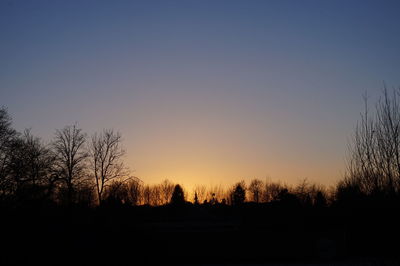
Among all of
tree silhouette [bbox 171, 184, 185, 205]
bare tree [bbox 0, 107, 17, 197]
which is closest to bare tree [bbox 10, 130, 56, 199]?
bare tree [bbox 0, 107, 17, 197]

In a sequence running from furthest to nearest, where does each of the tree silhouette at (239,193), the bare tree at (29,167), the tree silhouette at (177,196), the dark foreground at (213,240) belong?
the tree silhouette at (177,196) < the tree silhouette at (239,193) < the bare tree at (29,167) < the dark foreground at (213,240)

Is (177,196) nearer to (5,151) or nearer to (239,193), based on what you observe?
(239,193)

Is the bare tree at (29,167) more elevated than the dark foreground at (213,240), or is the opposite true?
the bare tree at (29,167)

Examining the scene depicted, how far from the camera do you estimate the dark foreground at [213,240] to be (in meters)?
17.2

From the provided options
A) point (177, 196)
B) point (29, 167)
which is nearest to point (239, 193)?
point (177, 196)

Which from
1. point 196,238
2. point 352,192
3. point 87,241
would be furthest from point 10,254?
point 352,192

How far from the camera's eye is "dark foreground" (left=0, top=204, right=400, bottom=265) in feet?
56.4

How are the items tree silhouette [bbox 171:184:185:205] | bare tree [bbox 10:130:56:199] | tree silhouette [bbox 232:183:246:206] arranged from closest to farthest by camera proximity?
1. bare tree [bbox 10:130:56:199]
2. tree silhouette [bbox 232:183:246:206]
3. tree silhouette [bbox 171:184:185:205]

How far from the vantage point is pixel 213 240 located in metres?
23.1

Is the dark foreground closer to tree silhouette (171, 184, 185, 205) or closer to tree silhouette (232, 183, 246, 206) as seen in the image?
tree silhouette (232, 183, 246, 206)

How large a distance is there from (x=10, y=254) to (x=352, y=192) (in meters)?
20.3

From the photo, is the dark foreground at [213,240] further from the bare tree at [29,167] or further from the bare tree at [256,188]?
the bare tree at [256,188]

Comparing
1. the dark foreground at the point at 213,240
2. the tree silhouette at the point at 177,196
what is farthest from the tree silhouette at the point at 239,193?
the dark foreground at the point at 213,240

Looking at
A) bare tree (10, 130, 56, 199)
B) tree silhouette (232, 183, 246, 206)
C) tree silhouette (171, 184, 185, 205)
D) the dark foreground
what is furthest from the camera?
tree silhouette (171, 184, 185, 205)
